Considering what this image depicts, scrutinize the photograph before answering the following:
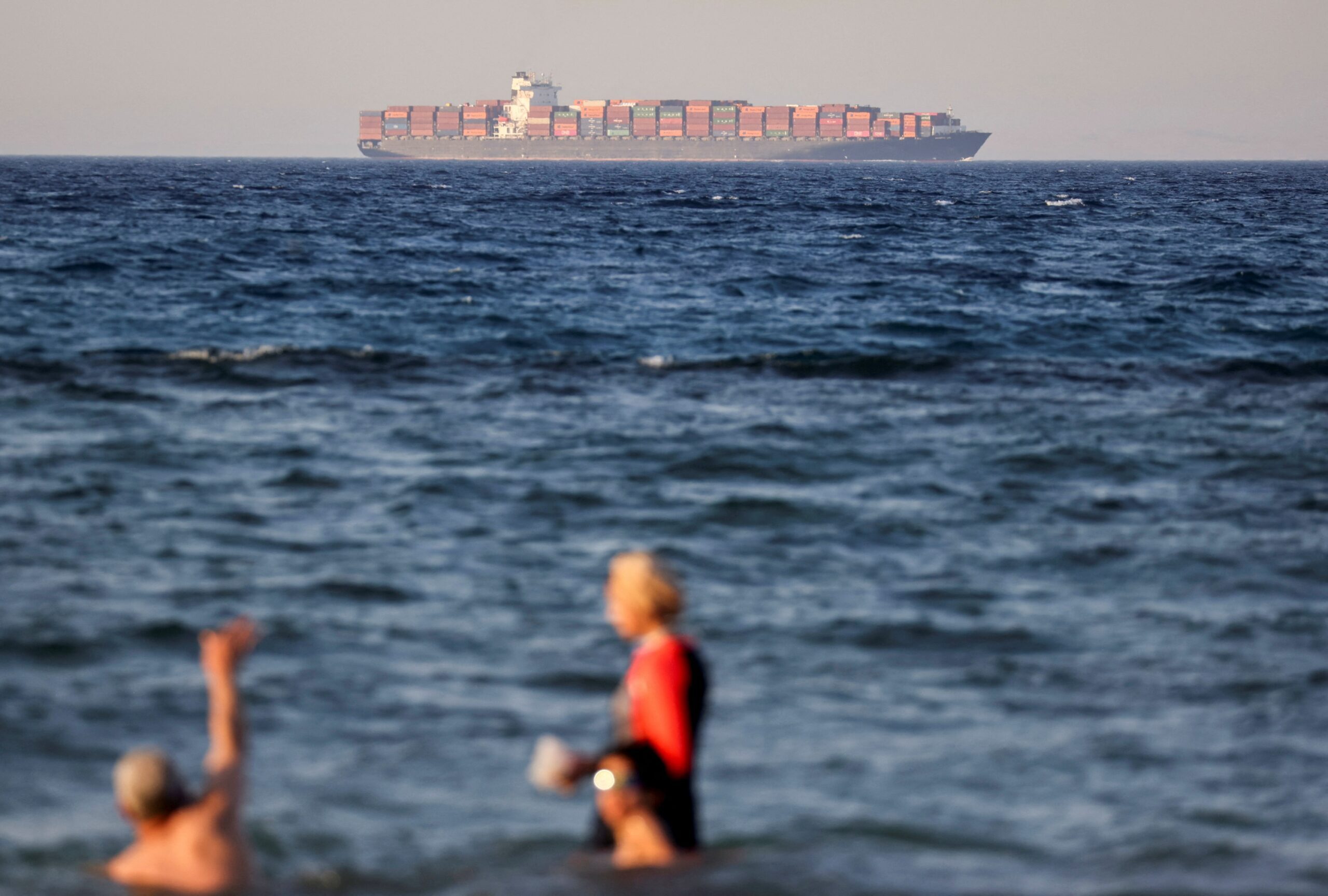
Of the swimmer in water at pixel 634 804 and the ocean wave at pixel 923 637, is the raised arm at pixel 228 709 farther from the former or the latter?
the ocean wave at pixel 923 637

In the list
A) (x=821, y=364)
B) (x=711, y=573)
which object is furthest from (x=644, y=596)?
(x=821, y=364)

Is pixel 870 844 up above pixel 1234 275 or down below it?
below

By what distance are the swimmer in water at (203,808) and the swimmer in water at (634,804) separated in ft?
4.57

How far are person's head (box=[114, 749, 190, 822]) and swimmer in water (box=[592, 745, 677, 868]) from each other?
5.25 feet

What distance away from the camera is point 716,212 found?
57219 millimetres

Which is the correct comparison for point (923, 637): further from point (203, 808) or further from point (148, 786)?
point (148, 786)

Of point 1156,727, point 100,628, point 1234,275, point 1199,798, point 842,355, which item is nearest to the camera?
point 1199,798

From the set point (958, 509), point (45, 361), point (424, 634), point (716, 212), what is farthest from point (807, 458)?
point (716, 212)

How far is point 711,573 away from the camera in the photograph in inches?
432

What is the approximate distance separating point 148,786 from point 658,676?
1918 millimetres

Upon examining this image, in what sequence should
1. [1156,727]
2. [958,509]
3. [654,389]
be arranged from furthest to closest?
[654,389], [958,509], [1156,727]

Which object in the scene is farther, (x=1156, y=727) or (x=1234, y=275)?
(x=1234, y=275)

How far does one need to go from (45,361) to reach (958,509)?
41.6 ft

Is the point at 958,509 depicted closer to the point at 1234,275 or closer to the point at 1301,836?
the point at 1301,836
